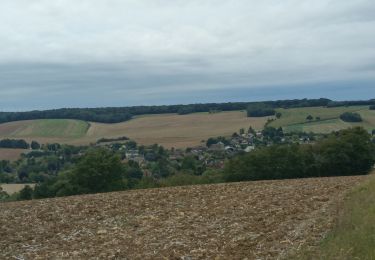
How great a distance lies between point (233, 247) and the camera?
10.6 meters

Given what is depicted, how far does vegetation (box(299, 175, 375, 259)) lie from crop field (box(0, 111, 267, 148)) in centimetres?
6960

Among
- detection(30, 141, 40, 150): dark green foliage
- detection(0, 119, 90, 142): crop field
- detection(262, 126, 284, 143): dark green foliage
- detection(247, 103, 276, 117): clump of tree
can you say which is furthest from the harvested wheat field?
detection(247, 103, 276, 117): clump of tree

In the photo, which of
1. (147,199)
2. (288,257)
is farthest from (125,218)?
(288,257)

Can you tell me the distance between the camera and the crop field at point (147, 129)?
292ft

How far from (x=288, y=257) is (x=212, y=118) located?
93.9 meters

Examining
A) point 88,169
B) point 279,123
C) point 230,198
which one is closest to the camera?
point 230,198

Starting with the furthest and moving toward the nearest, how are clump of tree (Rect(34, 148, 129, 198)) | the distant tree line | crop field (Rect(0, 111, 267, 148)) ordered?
the distant tree line → crop field (Rect(0, 111, 267, 148)) → clump of tree (Rect(34, 148, 129, 198))

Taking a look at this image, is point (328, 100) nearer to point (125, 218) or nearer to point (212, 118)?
point (212, 118)

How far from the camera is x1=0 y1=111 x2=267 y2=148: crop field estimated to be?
89.1 m

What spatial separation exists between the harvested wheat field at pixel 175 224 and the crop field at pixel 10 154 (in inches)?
2359

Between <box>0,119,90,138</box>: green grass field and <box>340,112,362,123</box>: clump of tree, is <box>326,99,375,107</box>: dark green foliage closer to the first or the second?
<box>340,112,362,123</box>: clump of tree

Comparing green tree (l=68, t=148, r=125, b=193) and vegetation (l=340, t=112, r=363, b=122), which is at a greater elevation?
vegetation (l=340, t=112, r=363, b=122)

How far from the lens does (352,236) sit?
945 cm

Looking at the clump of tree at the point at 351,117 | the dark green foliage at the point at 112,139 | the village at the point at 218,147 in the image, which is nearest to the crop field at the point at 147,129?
the dark green foliage at the point at 112,139
